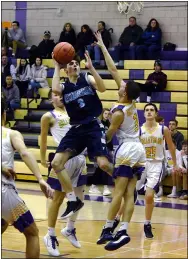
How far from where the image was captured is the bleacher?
16.2 m

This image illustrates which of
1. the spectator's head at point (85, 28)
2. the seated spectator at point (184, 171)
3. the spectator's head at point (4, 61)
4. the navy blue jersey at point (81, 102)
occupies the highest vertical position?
the spectator's head at point (85, 28)

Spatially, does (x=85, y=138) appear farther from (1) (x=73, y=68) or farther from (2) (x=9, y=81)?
(2) (x=9, y=81)

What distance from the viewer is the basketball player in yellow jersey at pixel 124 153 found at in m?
7.72

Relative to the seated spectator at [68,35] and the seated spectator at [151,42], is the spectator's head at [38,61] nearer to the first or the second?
the seated spectator at [68,35]

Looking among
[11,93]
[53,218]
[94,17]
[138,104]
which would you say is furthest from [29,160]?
[94,17]

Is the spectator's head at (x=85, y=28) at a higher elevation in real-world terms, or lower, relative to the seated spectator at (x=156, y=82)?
higher

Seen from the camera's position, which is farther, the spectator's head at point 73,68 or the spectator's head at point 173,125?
the spectator's head at point 173,125

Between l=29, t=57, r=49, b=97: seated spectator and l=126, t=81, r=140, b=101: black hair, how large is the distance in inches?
421

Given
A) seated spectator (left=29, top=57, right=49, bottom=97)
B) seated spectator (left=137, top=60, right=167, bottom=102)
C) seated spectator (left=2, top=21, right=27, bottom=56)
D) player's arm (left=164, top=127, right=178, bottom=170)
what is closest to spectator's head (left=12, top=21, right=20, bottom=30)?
seated spectator (left=2, top=21, right=27, bottom=56)

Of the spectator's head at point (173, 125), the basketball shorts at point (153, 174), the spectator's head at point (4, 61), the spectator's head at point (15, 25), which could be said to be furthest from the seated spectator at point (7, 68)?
the basketball shorts at point (153, 174)

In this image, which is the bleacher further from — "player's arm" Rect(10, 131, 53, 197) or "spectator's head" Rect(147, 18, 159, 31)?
"player's arm" Rect(10, 131, 53, 197)

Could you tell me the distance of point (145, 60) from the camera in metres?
18.2

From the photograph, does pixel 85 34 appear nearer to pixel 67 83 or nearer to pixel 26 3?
pixel 26 3

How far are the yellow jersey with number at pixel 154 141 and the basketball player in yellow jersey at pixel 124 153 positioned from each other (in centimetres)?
176
